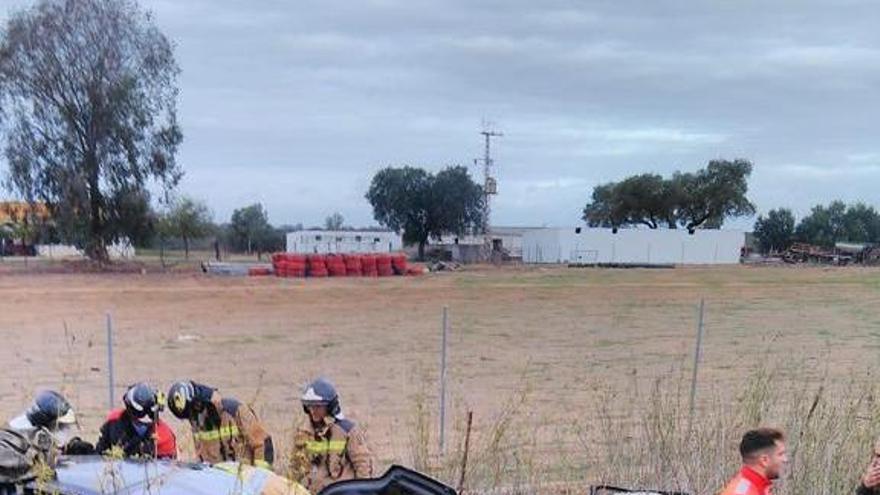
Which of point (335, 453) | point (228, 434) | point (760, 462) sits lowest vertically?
point (335, 453)

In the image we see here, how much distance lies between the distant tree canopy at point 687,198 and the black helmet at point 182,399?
89748 mm

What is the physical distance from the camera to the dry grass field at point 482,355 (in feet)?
24.3

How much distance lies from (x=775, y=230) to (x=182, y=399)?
327ft

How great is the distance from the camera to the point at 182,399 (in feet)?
21.8

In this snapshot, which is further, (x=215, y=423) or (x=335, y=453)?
(x=215, y=423)

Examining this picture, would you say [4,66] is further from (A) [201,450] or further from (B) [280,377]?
(A) [201,450]

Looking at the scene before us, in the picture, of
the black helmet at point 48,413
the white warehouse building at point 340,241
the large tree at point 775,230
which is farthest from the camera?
the large tree at point 775,230

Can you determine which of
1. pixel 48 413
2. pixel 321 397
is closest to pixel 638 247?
pixel 321 397

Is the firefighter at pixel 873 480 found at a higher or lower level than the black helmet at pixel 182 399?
lower

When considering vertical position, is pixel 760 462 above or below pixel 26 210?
below

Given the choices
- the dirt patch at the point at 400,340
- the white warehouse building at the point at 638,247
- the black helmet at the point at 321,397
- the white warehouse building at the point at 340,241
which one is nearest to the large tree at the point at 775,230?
the white warehouse building at the point at 638,247

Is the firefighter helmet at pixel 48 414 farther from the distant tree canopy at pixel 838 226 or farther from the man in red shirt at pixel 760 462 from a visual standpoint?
the distant tree canopy at pixel 838 226

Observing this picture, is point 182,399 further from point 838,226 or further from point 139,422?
point 838,226

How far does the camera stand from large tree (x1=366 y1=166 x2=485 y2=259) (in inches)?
3440
